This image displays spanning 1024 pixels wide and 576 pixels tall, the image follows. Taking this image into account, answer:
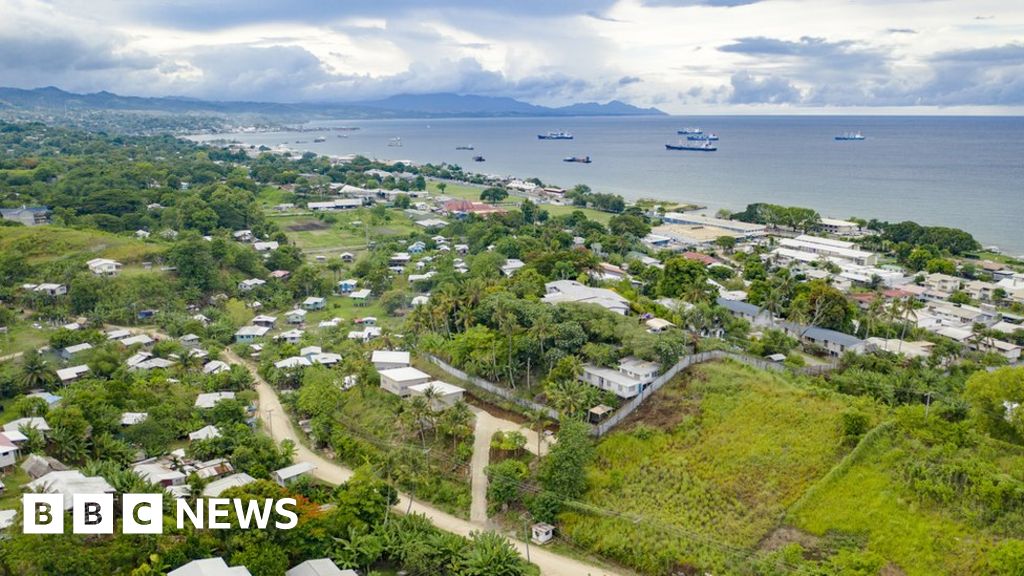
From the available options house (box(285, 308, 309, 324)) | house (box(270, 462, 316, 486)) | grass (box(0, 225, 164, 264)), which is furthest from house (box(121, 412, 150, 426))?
grass (box(0, 225, 164, 264))

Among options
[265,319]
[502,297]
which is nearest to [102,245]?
[265,319]

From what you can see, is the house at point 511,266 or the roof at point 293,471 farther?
the house at point 511,266

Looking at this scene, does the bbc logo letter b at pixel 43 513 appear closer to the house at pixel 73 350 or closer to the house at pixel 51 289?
the house at pixel 73 350

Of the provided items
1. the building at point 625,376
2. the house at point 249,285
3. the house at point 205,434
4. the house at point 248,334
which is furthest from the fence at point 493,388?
the house at point 249,285

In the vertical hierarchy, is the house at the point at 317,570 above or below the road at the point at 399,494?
above

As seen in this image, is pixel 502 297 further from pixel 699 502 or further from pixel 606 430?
pixel 699 502

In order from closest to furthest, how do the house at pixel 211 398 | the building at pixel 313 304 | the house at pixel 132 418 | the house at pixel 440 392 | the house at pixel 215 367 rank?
the house at pixel 132 418 → the house at pixel 440 392 → the house at pixel 211 398 → the house at pixel 215 367 → the building at pixel 313 304

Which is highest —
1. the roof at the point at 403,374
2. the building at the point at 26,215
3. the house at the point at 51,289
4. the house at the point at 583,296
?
the building at the point at 26,215
